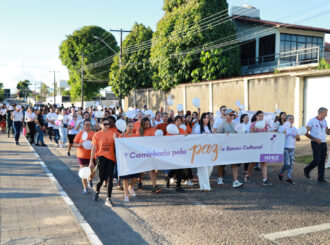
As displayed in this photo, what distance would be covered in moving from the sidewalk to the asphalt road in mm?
372

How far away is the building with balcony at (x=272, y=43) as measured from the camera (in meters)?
26.6

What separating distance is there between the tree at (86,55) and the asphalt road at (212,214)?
44.0 m

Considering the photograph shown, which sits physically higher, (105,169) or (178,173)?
(105,169)

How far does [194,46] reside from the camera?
2312cm

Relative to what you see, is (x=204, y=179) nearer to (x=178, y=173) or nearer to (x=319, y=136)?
(x=178, y=173)

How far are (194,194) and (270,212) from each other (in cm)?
170

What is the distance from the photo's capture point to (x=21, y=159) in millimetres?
10016

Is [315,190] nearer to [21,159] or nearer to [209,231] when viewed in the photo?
[209,231]

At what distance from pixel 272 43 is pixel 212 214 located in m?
24.8

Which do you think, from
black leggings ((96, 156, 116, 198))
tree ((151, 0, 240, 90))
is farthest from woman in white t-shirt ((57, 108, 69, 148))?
tree ((151, 0, 240, 90))

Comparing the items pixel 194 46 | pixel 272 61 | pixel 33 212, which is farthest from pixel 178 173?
pixel 272 61

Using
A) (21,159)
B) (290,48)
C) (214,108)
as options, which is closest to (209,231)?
(21,159)

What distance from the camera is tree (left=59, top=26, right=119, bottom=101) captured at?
50.0 meters

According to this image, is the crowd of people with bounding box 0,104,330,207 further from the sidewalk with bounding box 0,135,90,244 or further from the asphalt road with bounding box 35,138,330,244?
the sidewalk with bounding box 0,135,90,244
